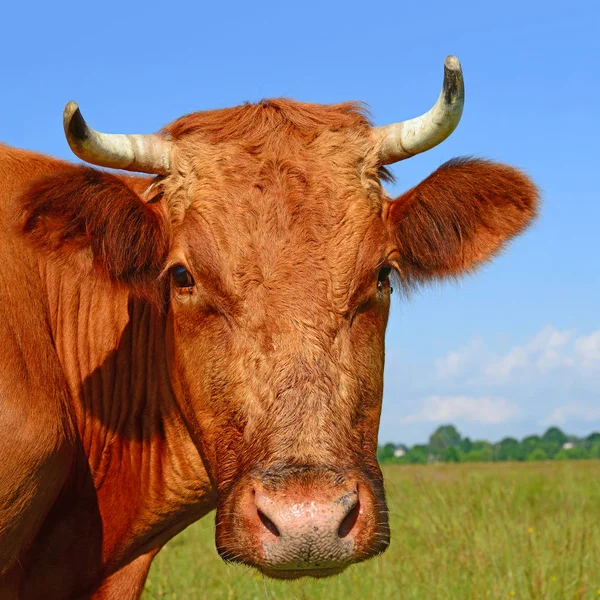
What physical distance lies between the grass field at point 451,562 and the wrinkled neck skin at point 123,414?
0.44m

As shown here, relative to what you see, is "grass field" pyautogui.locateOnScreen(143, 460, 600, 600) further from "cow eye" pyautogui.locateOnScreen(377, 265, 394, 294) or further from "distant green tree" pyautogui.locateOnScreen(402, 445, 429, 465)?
"distant green tree" pyautogui.locateOnScreen(402, 445, 429, 465)

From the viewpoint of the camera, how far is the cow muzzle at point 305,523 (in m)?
3.84

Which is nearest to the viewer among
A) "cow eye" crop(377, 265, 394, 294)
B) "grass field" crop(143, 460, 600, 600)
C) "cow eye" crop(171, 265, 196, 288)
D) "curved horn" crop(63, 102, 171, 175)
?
"curved horn" crop(63, 102, 171, 175)

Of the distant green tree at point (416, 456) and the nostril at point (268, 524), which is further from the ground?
the distant green tree at point (416, 456)

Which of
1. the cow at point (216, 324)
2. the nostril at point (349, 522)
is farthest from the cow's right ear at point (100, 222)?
the nostril at point (349, 522)

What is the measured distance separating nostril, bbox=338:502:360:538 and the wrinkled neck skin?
5.92 ft

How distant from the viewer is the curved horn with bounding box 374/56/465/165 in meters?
4.91

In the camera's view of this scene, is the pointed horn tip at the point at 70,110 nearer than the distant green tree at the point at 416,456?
Yes

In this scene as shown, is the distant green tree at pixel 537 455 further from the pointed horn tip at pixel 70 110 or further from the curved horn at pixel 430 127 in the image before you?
the pointed horn tip at pixel 70 110

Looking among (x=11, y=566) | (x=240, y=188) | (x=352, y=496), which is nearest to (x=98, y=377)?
(x=11, y=566)

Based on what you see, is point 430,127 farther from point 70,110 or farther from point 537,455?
point 537,455

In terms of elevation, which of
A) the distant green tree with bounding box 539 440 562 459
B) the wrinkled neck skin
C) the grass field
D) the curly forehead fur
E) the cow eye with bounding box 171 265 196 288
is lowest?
the grass field

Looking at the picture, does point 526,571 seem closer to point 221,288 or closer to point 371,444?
point 371,444

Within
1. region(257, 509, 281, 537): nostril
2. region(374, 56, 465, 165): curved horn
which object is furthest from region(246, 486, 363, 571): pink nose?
region(374, 56, 465, 165): curved horn
